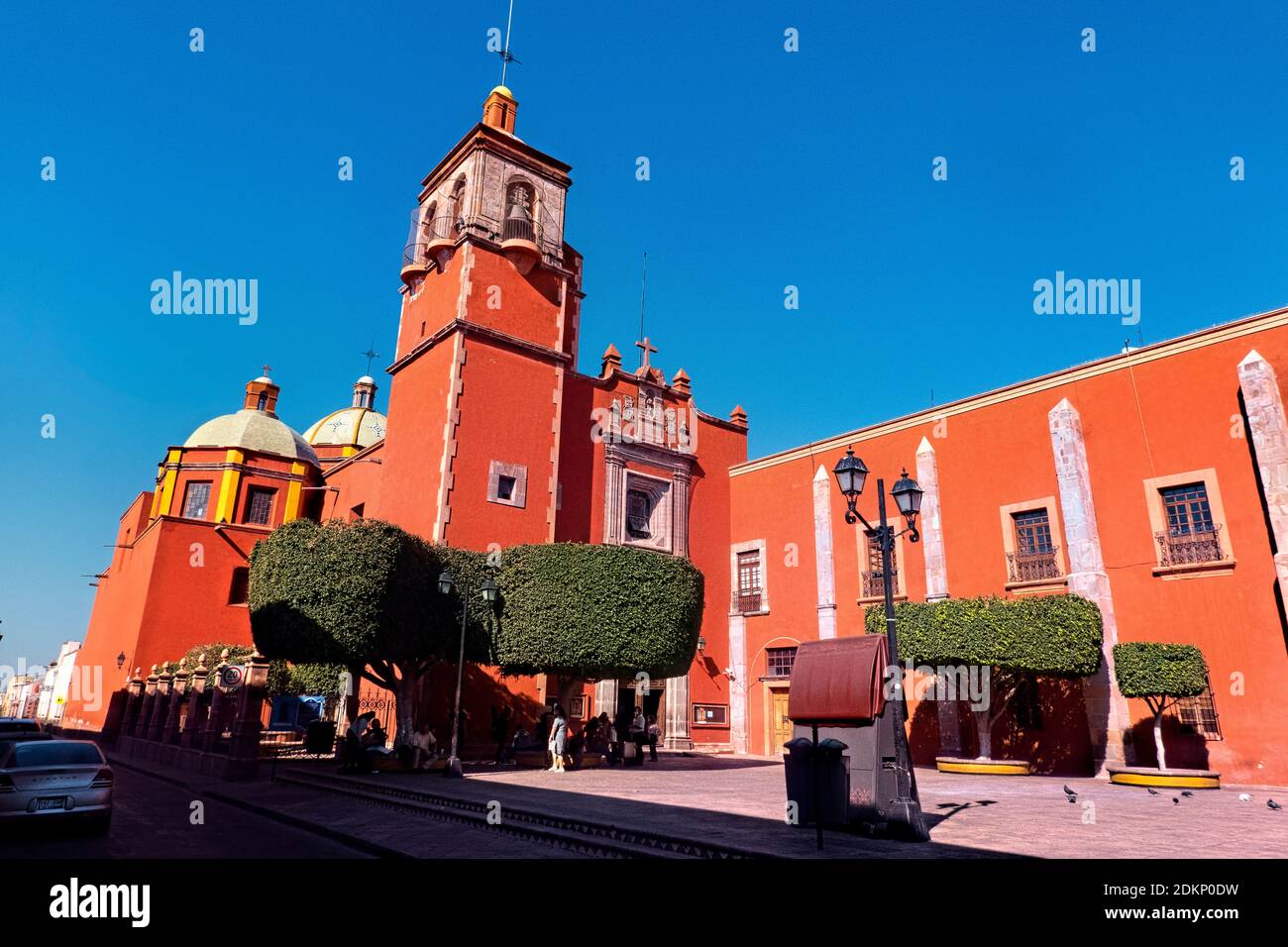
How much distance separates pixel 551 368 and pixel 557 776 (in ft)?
43.1

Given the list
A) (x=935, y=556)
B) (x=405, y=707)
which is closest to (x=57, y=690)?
(x=405, y=707)

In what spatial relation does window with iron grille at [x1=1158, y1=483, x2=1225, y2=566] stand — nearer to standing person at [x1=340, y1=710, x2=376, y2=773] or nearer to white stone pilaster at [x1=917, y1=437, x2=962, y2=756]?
white stone pilaster at [x1=917, y1=437, x2=962, y2=756]

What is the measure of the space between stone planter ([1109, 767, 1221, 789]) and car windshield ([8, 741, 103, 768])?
1714 cm

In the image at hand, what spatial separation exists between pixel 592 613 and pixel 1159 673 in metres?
11.9

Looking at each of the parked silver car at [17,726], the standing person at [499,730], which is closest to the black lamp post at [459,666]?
the standing person at [499,730]

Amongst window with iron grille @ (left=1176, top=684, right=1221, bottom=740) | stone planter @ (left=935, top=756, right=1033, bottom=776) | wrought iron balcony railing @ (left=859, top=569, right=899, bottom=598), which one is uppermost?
wrought iron balcony railing @ (left=859, top=569, right=899, bottom=598)

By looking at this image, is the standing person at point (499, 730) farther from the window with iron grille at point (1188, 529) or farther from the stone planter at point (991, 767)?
the window with iron grille at point (1188, 529)

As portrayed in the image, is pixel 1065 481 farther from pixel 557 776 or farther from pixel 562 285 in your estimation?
pixel 562 285

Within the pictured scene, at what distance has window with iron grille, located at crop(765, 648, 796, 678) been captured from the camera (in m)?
23.6

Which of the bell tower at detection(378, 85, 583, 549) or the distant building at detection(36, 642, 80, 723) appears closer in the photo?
the bell tower at detection(378, 85, 583, 549)

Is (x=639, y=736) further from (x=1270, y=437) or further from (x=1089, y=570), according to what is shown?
(x=1270, y=437)

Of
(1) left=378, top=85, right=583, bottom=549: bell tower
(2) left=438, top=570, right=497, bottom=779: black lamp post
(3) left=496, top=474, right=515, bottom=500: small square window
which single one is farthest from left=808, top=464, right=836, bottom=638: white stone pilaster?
(2) left=438, top=570, right=497, bottom=779: black lamp post
